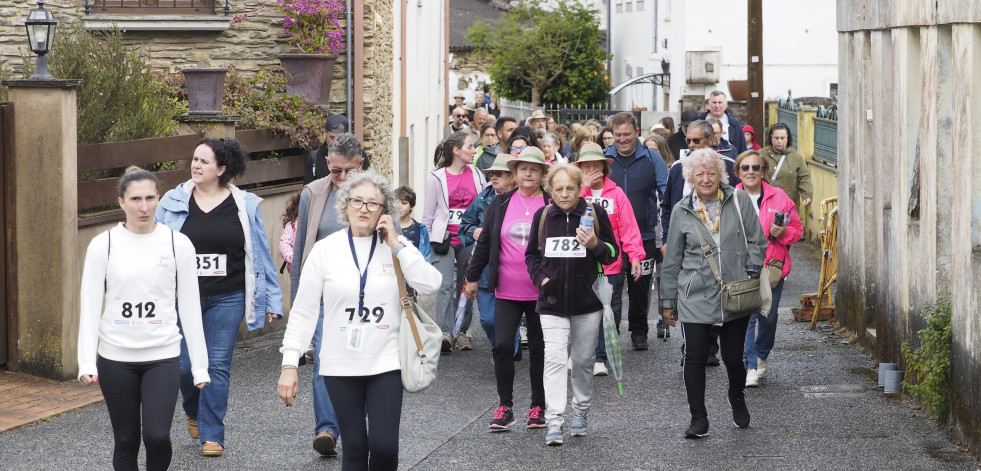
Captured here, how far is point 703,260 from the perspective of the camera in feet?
27.2

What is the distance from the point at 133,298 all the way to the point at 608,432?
338cm

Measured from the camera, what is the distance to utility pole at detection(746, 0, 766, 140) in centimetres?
2283

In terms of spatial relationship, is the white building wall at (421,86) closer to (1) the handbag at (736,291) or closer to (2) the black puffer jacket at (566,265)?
(2) the black puffer jacket at (566,265)

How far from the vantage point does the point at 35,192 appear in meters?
9.87

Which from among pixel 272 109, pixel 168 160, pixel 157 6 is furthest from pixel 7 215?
pixel 157 6

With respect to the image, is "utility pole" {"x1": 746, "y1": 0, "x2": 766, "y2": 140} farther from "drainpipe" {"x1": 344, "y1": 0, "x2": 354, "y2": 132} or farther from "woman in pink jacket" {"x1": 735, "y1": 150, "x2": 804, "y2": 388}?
"woman in pink jacket" {"x1": 735, "y1": 150, "x2": 804, "y2": 388}

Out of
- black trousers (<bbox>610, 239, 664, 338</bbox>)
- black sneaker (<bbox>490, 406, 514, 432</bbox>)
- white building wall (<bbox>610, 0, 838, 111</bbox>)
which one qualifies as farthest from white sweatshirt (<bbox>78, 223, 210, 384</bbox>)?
white building wall (<bbox>610, 0, 838, 111</bbox>)

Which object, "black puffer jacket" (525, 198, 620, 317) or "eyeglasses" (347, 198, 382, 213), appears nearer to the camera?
"eyeglasses" (347, 198, 382, 213)

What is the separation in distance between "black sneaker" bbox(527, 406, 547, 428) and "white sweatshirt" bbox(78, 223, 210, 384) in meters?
2.65

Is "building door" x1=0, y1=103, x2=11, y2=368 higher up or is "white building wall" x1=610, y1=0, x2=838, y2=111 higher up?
"white building wall" x1=610, y1=0, x2=838, y2=111

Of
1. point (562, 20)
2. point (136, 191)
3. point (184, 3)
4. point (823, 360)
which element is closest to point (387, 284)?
point (136, 191)

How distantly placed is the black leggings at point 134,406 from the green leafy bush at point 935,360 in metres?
4.61

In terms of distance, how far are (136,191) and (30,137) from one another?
13.0ft

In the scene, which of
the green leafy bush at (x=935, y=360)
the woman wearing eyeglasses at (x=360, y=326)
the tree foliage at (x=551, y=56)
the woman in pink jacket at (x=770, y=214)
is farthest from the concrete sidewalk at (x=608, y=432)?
the tree foliage at (x=551, y=56)
